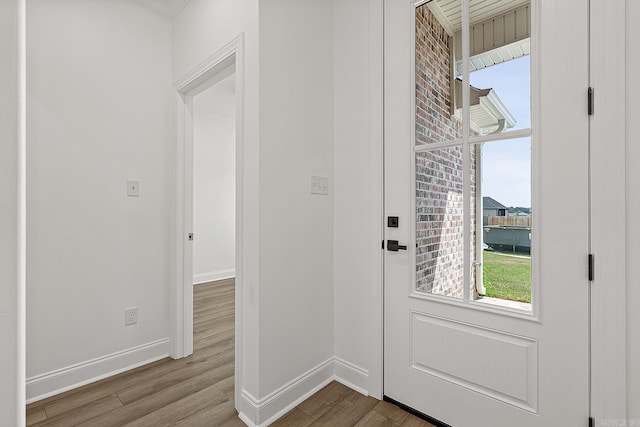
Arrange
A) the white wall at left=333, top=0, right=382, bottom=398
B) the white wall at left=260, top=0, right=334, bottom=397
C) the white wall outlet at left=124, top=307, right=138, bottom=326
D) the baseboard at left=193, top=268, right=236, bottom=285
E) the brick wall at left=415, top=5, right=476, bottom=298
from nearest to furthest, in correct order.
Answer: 1. the brick wall at left=415, top=5, right=476, bottom=298
2. the white wall at left=260, top=0, right=334, bottom=397
3. the white wall at left=333, top=0, right=382, bottom=398
4. the white wall outlet at left=124, top=307, right=138, bottom=326
5. the baseboard at left=193, top=268, right=236, bottom=285

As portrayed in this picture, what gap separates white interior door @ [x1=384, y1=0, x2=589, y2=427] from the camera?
3.84ft

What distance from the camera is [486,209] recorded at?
4.61 ft

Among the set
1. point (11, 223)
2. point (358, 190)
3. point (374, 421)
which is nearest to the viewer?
point (11, 223)

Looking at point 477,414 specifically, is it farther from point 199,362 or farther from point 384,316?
point 199,362

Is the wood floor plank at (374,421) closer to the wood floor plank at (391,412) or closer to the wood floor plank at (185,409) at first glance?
the wood floor plank at (391,412)

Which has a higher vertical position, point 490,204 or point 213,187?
point 213,187

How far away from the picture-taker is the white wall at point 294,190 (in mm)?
1595

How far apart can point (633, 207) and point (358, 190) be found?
3.89 feet

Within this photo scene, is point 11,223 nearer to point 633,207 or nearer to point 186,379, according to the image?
point 633,207

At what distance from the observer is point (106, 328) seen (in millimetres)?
2027

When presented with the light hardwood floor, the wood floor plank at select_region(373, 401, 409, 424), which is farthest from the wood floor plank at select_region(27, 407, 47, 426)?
the wood floor plank at select_region(373, 401, 409, 424)

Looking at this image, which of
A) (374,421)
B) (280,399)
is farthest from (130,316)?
(374,421)

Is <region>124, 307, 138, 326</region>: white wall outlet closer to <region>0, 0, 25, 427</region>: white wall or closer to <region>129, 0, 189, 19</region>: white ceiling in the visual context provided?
<region>0, 0, 25, 427</region>: white wall

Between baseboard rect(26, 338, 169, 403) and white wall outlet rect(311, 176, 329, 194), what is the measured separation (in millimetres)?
1688
